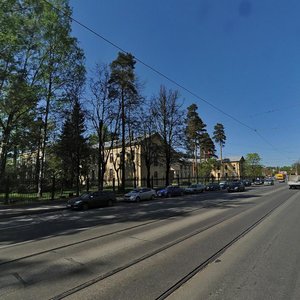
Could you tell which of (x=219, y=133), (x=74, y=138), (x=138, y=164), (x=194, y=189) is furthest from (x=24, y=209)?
(x=219, y=133)

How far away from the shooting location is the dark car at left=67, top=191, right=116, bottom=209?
77.3 ft

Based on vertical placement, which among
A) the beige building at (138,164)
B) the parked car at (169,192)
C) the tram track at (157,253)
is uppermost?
the beige building at (138,164)

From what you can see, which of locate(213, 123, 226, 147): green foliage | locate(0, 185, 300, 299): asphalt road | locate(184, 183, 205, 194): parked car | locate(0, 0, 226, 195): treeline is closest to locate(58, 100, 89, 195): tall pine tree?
locate(0, 0, 226, 195): treeline

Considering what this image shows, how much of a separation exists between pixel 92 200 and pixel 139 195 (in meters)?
7.74

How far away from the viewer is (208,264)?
23.5 feet

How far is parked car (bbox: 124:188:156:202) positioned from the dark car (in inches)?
149

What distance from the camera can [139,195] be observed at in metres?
31.5

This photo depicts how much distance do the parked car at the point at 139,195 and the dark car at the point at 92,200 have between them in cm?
378

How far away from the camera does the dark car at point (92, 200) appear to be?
927 inches

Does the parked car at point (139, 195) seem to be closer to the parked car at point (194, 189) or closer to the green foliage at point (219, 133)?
the parked car at point (194, 189)

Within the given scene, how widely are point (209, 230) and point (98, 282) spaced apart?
266 inches

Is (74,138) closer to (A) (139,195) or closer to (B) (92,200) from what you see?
(A) (139,195)

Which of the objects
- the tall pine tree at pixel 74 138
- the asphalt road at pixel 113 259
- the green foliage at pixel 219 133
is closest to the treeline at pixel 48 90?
the tall pine tree at pixel 74 138

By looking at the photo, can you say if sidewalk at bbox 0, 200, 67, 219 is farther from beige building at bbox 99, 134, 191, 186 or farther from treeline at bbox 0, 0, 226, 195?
beige building at bbox 99, 134, 191, 186
